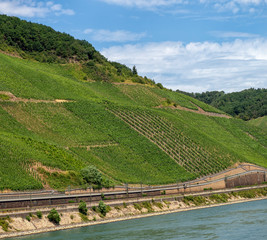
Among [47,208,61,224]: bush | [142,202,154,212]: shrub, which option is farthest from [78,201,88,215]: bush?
[142,202,154,212]: shrub

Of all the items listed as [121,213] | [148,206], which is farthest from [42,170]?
[148,206]

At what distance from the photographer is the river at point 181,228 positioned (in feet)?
192

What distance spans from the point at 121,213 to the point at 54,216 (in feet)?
46.5

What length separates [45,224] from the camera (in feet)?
199

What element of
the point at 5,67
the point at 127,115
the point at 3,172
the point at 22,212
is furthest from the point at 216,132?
the point at 22,212

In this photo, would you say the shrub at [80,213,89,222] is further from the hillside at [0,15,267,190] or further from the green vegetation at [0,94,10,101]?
the green vegetation at [0,94,10,101]

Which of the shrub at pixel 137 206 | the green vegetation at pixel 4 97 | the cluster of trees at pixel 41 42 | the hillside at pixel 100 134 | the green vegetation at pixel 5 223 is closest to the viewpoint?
the green vegetation at pixel 5 223

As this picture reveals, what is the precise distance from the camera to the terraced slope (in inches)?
3258

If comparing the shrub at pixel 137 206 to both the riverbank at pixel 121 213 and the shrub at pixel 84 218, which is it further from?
the shrub at pixel 84 218

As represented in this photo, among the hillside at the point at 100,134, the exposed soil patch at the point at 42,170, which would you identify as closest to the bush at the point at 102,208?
the exposed soil patch at the point at 42,170

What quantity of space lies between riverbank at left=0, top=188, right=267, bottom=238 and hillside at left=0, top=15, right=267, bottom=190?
7.38 meters

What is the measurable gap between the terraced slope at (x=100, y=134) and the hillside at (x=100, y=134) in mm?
166

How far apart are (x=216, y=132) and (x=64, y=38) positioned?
64252mm

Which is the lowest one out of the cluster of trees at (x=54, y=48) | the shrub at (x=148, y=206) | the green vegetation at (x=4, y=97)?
the shrub at (x=148, y=206)
